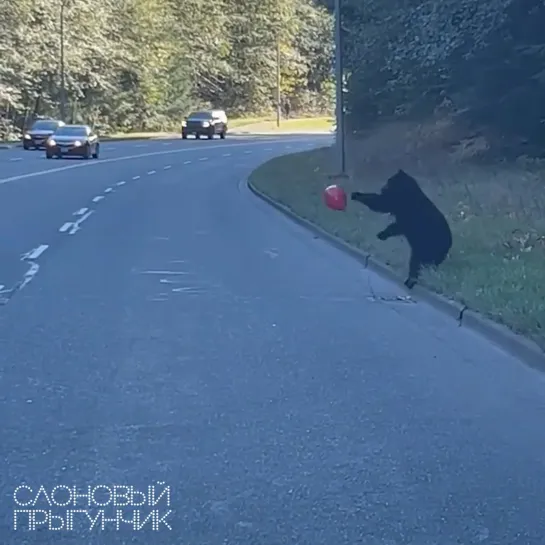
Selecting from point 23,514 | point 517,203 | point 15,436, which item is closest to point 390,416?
point 15,436

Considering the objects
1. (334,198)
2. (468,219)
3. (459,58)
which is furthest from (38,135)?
(334,198)

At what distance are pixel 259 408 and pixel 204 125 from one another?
6667 centimetres

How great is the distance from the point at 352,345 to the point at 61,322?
271 centimetres

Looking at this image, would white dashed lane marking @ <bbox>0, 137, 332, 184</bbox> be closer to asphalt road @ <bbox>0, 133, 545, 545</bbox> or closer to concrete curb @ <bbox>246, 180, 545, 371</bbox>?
concrete curb @ <bbox>246, 180, 545, 371</bbox>

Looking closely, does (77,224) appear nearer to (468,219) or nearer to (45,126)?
(468,219)

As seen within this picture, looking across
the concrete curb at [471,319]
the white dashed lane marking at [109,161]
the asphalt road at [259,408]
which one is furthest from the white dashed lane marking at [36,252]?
the white dashed lane marking at [109,161]

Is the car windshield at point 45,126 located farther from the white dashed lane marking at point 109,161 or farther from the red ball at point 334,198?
the red ball at point 334,198

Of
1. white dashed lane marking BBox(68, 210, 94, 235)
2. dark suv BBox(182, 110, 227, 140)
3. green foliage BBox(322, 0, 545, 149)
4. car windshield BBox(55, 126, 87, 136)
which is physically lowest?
dark suv BBox(182, 110, 227, 140)

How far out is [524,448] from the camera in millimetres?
7598

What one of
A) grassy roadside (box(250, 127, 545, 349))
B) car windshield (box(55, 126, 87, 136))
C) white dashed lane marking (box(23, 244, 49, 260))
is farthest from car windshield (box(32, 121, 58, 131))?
white dashed lane marking (box(23, 244, 49, 260))

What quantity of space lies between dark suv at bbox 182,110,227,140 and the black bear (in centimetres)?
6043

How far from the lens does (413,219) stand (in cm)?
1439

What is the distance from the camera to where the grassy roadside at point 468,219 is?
1277 cm

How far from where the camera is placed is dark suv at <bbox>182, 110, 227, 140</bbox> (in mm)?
74562
